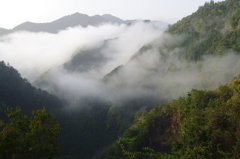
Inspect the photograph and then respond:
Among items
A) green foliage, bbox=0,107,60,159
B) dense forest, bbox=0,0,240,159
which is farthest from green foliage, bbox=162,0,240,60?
green foliage, bbox=0,107,60,159

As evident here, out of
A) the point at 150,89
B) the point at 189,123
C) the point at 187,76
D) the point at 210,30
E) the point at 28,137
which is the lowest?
the point at 150,89

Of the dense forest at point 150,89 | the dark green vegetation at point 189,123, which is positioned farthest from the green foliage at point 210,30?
the dark green vegetation at point 189,123

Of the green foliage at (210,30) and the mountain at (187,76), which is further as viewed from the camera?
the green foliage at (210,30)

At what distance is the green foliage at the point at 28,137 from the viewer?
9.10 metres

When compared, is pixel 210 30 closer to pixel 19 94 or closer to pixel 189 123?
pixel 189 123

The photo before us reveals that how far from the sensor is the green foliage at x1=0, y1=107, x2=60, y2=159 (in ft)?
29.9

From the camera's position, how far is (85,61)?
176625 millimetres

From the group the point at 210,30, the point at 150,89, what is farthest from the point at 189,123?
the point at 150,89

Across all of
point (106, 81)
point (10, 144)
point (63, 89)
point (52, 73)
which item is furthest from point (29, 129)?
point (52, 73)

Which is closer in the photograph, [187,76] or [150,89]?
[187,76]

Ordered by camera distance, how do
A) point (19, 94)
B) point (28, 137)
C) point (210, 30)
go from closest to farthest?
point (28, 137) < point (19, 94) < point (210, 30)

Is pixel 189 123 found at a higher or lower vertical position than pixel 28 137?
higher

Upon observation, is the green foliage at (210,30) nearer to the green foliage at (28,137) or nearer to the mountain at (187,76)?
the mountain at (187,76)

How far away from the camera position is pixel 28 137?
9773 mm
